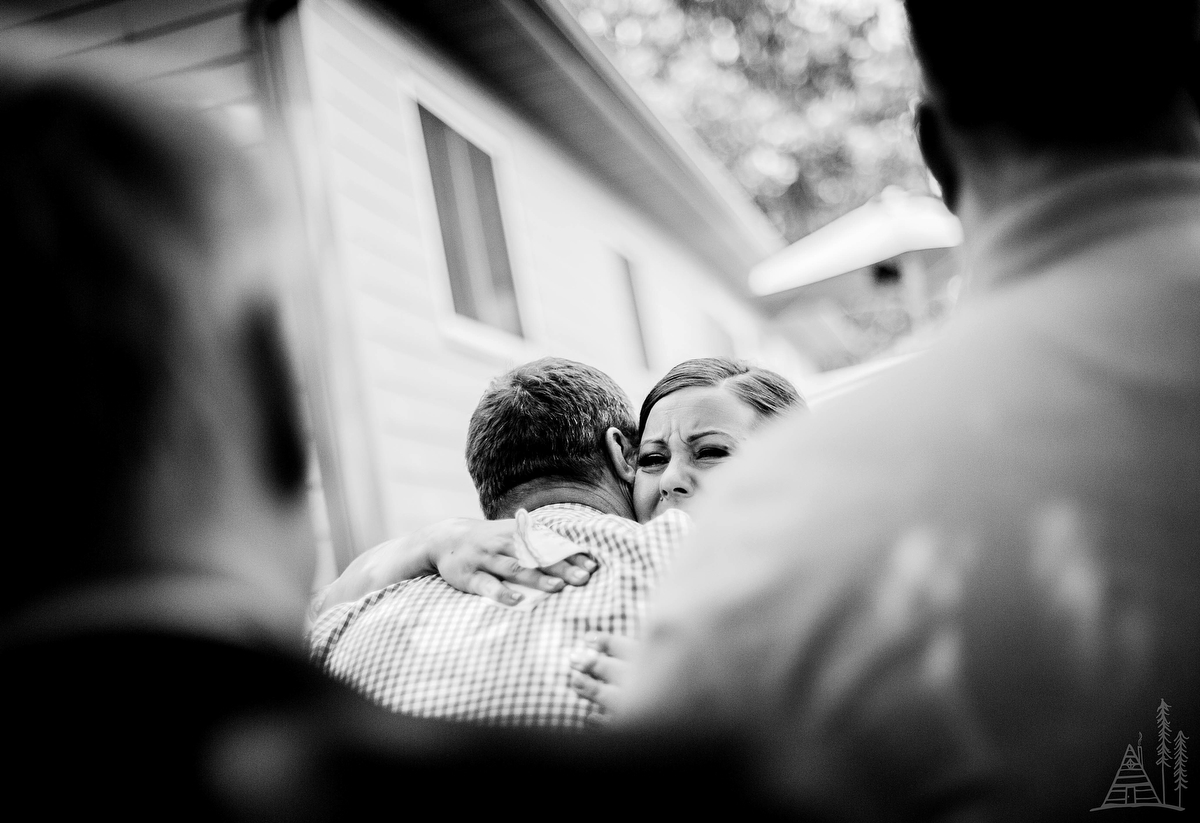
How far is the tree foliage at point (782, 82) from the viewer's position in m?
23.7

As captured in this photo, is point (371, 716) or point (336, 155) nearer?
point (371, 716)

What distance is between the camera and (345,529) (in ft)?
13.7

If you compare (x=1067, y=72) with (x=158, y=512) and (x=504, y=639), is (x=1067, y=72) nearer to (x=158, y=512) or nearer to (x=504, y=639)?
(x=158, y=512)

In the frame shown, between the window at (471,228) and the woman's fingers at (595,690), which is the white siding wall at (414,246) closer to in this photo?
the window at (471,228)

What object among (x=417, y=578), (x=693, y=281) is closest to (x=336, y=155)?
(x=417, y=578)

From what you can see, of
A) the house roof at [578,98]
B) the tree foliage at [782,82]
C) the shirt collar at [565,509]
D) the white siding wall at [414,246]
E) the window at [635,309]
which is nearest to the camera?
the shirt collar at [565,509]

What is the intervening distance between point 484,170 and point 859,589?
6111mm

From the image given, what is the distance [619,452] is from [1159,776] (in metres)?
1.48

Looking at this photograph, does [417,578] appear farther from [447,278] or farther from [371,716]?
[447,278]

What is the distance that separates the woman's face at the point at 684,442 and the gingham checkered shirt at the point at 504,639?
1.94 ft

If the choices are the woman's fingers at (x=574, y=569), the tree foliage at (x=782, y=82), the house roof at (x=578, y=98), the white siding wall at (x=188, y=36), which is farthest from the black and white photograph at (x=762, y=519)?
the tree foliage at (x=782, y=82)

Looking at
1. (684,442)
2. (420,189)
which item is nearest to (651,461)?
(684,442)

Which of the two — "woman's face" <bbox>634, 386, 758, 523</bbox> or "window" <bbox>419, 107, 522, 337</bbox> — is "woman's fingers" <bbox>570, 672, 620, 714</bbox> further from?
"window" <bbox>419, 107, 522, 337</bbox>

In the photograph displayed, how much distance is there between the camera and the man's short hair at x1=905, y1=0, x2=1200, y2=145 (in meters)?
0.89
